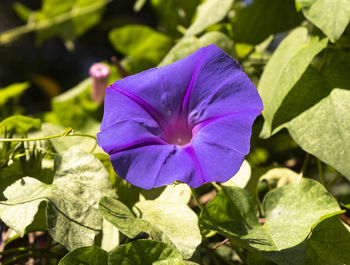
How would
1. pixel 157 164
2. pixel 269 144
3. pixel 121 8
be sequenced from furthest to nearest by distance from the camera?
1. pixel 121 8
2. pixel 269 144
3. pixel 157 164

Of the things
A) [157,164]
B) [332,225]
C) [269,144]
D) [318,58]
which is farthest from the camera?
[269,144]

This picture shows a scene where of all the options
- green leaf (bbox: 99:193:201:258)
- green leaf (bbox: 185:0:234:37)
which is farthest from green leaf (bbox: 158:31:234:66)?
green leaf (bbox: 99:193:201:258)

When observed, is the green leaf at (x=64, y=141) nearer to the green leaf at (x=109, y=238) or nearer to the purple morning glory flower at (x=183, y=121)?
the green leaf at (x=109, y=238)

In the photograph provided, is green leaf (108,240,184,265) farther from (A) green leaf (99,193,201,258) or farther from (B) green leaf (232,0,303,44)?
(B) green leaf (232,0,303,44)

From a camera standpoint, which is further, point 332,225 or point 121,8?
point 121,8

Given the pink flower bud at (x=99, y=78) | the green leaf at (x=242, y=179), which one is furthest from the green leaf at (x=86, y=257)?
the pink flower bud at (x=99, y=78)

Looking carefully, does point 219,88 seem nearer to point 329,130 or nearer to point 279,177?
point 329,130

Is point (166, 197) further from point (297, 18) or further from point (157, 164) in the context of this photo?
point (297, 18)

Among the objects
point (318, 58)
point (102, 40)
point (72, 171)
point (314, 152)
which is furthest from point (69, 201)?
point (102, 40)
